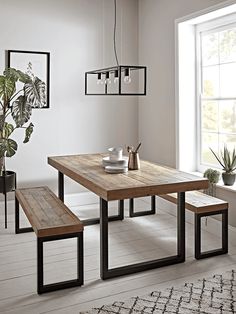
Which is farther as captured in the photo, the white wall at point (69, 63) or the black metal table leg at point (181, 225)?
the white wall at point (69, 63)

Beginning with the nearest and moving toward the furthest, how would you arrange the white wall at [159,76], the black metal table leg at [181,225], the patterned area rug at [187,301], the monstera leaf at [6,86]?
the patterned area rug at [187,301], the black metal table leg at [181,225], the monstera leaf at [6,86], the white wall at [159,76]

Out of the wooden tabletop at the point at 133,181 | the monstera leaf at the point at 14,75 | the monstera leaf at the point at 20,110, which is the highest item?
the monstera leaf at the point at 14,75

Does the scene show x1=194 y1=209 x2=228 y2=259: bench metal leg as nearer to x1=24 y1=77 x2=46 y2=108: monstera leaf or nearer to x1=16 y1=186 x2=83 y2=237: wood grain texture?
x1=16 y1=186 x2=83 y2=237: wood grain texture

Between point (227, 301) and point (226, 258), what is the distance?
773 millimetres

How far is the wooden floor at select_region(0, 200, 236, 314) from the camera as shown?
102 inches

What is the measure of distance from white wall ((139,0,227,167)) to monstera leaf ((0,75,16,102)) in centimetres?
174

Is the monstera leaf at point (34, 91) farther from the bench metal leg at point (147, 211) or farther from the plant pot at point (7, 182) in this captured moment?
the bench metal leg at point (147, 211)

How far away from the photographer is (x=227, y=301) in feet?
8.35

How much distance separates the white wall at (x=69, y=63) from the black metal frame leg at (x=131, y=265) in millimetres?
2057

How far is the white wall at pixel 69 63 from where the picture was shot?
15.0 ft

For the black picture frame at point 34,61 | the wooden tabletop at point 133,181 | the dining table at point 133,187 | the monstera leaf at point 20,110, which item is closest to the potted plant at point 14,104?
the monstera leaf at point 20,110

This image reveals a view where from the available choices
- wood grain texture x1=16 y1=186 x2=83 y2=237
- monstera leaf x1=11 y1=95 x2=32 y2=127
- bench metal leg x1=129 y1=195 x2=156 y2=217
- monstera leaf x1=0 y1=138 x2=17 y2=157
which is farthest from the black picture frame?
bench metal leg x1=129 y1=195 x2=156 y2=217

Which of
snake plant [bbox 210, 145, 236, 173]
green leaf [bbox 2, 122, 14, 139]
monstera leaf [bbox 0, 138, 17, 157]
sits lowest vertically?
snake plant [bbox 210, 145, 236, 173]

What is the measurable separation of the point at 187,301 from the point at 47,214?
47.7 inches
